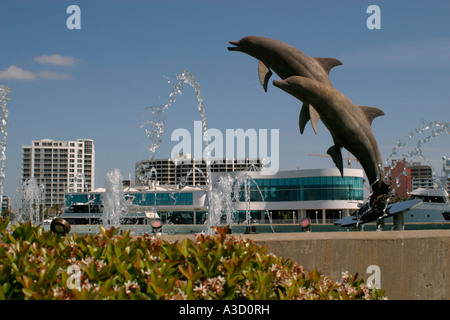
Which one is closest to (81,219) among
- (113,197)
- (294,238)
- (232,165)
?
(113,197)

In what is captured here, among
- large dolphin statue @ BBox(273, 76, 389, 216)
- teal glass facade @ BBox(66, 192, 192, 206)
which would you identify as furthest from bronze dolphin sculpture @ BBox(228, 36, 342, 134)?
teal glass facade @ BBox(66, 192, 192, 206)

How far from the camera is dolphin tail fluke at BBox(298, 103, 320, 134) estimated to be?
1286 centimetres

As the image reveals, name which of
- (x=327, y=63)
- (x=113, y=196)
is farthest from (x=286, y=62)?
(x=113, y=196)

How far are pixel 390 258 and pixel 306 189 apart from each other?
64066 millimetres

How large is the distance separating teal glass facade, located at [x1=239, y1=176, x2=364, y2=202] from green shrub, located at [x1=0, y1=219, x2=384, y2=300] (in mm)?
64320

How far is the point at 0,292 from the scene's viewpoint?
296cm

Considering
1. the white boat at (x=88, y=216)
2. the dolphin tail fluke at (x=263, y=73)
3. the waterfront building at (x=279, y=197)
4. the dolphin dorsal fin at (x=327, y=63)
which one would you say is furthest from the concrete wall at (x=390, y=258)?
the waterfront building at (x=279, y=197)

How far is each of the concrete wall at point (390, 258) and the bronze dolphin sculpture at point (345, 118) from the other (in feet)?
23.3

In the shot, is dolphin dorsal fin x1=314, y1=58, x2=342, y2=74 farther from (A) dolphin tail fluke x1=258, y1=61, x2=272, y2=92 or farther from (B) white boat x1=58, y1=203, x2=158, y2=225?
(B) white boat x1=58, y1=203, x2=158, y2=225

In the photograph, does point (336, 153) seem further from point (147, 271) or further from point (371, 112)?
point (147, 271)

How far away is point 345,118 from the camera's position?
12734 millimetres

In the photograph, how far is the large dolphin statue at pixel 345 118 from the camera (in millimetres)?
12766
